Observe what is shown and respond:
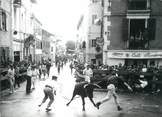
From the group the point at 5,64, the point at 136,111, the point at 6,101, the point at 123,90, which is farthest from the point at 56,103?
the point at 5,64

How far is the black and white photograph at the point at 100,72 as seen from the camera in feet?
37.1

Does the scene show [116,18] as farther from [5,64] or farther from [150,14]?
[5,64]

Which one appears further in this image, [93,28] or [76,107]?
[93,28]

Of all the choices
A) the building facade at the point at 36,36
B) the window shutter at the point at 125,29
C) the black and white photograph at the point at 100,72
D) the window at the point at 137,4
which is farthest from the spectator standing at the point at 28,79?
the building facade at the point at 36,36

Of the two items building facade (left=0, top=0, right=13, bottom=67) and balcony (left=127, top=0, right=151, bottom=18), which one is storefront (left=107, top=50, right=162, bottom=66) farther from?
building facade (left=0, top=0, right=13, bottom=67)

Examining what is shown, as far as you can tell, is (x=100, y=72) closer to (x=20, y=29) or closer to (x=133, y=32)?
(x=133, y=32)

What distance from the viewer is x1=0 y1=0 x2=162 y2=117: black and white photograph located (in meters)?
11.3

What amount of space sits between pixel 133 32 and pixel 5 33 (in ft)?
38.0

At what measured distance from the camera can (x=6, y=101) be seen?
13.2 m

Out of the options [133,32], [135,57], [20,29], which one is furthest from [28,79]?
[20,29]

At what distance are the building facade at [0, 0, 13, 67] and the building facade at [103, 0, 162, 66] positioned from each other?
901 centimetres

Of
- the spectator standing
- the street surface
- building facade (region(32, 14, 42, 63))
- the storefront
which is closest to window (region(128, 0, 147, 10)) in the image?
the storefront

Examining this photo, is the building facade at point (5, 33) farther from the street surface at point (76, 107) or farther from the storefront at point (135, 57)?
the storefront at point (135, 57)

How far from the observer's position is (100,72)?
1770 cm
